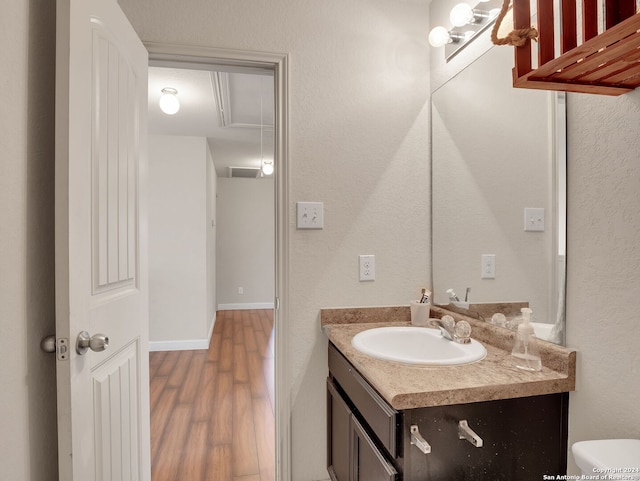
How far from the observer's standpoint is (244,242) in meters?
6.75

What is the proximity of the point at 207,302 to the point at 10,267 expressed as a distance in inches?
141

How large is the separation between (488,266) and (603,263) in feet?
1.56

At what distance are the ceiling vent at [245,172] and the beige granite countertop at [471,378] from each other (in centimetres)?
494

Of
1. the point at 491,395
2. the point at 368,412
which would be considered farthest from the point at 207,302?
the point at 491,395

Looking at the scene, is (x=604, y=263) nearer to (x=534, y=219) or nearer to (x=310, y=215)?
(x=534, y=219)

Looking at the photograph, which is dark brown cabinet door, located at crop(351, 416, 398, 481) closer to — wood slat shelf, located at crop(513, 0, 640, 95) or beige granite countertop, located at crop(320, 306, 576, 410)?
beige granite countertop, located at crop(320, 306, 576, 410)

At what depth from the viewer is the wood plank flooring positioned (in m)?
2.01

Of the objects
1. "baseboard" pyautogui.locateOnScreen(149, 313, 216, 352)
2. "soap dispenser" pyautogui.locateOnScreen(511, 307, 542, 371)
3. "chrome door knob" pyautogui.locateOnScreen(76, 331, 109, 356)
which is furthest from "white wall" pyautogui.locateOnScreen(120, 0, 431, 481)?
"baseboard" pyautogui.locateOnScreen(149, 313, 216, 352)

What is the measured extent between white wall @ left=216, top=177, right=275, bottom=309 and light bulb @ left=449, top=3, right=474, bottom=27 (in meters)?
5.41

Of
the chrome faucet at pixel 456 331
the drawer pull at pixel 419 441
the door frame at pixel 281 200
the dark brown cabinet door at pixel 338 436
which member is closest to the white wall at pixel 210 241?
the door frame at pixel 281 200

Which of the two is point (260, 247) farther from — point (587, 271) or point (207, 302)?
point (587, 271)

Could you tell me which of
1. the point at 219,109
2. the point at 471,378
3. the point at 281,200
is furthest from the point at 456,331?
the point at 219,109

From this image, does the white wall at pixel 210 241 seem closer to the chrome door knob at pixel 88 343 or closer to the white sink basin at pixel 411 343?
the white sink basin at pixel 411 343

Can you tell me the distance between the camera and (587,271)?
1.06 m
